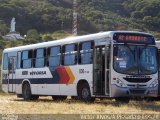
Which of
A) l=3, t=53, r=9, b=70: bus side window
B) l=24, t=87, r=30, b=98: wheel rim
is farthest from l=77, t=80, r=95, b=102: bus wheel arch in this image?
l=3, t=53, r=9, b=70: bus side window

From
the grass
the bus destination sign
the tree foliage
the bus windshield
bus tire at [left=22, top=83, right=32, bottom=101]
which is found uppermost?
the tree foliage

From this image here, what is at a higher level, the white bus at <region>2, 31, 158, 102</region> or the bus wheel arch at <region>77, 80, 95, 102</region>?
the white bus at <region>2, 31, 158, 102</region>

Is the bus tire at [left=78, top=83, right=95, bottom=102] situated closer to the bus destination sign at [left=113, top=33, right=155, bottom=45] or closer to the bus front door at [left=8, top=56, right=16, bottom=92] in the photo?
the bus destination sign at [left=113, top=33, right=155, bottom=45]

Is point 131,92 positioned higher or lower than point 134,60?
lower

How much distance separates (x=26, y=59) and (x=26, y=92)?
165cm

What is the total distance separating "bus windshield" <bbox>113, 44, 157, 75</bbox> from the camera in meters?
17.4

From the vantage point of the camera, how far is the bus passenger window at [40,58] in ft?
72.6

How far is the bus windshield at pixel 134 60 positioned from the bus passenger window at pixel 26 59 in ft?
22.7

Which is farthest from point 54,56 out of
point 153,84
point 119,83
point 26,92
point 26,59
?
point 153,84

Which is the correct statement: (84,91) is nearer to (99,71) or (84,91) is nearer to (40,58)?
(99,71)

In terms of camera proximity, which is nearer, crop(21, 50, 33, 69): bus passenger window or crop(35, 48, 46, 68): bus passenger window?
crop(35, 48, 46, 68): bus passenger window

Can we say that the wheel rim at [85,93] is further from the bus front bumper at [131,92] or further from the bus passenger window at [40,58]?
the bus passenger window at [40,58]

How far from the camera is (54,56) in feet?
69.5

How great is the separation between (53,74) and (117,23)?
291 ft
